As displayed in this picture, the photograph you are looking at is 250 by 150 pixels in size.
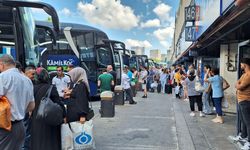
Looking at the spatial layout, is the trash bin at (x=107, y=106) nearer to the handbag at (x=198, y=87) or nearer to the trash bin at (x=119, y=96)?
the handbag at (x=198, y=87)

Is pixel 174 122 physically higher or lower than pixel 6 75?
lower

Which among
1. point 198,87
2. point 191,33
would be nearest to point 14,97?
point 198,87

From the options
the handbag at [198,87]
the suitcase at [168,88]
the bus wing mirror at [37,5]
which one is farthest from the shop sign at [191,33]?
the bus wing mirror at [37,5]

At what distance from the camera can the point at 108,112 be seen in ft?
36.8

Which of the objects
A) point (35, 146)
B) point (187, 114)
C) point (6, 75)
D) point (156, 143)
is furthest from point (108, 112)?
point (6, 75)

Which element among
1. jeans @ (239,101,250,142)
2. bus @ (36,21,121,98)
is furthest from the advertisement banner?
bus @ (36,21,121,98)

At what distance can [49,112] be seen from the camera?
4520 mm

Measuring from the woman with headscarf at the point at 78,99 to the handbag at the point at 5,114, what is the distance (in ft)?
6.10

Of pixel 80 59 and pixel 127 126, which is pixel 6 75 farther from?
pixel 80 59

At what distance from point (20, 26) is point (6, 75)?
3.33 m

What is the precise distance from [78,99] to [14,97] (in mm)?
1860

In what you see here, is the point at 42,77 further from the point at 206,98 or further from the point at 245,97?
the point at 206,98

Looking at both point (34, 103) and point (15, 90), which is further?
point (34, 103)

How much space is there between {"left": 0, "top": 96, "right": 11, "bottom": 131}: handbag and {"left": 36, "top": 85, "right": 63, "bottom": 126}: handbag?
609 millimetres
